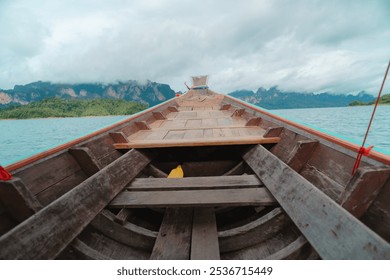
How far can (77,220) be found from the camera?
4.14 feet

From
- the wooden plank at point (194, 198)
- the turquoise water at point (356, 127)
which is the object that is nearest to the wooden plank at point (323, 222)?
the wooden plank at point (194, 198)

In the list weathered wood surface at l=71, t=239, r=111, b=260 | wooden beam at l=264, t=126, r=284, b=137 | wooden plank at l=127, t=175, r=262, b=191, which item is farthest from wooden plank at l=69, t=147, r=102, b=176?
wooden beam at l=264, t=126, r=284, b=137

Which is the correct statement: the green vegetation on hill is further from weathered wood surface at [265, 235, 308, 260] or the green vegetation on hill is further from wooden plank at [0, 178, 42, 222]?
weathered wood surface at [265, 235, 308, 260]

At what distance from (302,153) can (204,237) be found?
4.18 ft

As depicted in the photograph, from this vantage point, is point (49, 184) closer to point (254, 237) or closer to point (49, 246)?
point (49, 246)

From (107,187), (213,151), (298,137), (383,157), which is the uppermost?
(383,157)

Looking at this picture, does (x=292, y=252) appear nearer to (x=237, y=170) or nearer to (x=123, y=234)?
(x=123, y=234)

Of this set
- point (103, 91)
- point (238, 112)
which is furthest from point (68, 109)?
point (103, 91)

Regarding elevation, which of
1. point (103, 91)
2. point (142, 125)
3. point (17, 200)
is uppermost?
point (17, 200)

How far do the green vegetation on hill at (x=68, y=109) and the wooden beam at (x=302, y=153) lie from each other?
68.2 meters

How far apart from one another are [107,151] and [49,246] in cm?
147

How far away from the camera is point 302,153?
1.95 meters

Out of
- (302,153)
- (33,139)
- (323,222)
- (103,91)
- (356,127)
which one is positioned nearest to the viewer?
(323,222)
